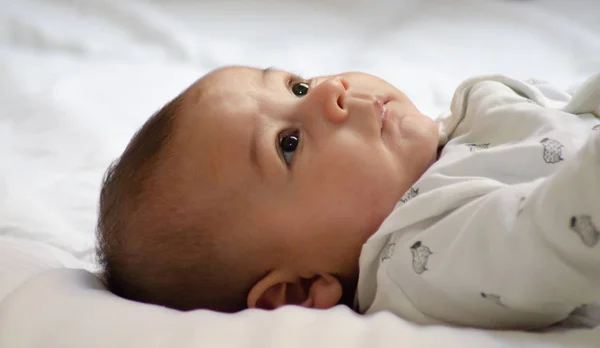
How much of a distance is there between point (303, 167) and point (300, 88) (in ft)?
0.57

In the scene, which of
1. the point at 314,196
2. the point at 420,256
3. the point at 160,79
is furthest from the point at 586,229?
the point at 160,79

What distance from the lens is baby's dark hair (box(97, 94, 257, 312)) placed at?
0.77 m

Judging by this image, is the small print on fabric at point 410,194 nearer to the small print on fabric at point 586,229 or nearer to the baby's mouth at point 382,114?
the baby's mouth at point 382,114

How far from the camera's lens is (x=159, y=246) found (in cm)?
78

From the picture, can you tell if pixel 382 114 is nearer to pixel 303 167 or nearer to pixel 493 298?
pixel 303 167

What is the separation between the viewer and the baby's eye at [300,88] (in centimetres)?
92

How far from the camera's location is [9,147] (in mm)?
1204

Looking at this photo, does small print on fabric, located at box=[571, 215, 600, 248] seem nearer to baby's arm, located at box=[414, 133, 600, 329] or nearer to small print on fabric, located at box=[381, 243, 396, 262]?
baby's arm, located at box=[414, 133, 600, 329]

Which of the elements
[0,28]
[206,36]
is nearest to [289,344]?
[206,36]

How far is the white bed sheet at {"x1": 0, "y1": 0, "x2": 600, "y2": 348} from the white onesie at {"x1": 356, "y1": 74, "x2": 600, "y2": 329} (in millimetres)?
54

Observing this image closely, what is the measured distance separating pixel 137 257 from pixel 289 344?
279mm

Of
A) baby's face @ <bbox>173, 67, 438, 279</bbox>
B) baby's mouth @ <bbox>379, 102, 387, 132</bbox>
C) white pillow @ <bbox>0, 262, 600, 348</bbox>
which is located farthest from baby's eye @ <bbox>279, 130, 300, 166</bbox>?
white pillow @ <bbox>0, 262, 600, 348</bbox>

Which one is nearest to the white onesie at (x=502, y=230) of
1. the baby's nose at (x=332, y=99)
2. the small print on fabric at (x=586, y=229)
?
the small print on fabric at (x=586, y=229)

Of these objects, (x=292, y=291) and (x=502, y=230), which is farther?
(x=292, y=291)
